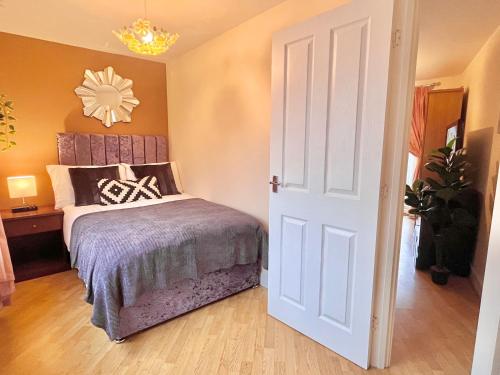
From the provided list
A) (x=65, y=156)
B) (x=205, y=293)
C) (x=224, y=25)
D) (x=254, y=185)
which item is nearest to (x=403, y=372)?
(x=205, y=293)

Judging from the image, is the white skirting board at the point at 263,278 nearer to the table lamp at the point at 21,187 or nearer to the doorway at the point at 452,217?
the doorway at the point at 452,217

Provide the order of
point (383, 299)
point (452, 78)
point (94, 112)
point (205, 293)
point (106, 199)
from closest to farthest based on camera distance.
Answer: point (383, 299) < point (205, 293) < point (106, 199) < point (94, 112) < point (452, 78)

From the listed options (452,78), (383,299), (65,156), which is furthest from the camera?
(452,78)

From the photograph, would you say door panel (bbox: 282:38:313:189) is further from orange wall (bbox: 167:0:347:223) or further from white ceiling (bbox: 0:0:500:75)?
white ceiling (bbox: 0:0:500:75)

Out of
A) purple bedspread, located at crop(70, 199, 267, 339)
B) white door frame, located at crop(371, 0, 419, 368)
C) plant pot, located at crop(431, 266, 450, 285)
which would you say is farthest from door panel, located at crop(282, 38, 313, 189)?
plant pot, located at crop(431, 266, 450, 285)

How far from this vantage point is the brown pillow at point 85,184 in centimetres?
302

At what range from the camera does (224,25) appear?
2760 millimetres

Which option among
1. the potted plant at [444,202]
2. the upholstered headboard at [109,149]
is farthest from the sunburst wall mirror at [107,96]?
the potted plant at [444,202]

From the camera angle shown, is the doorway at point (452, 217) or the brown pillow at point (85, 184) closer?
the doorway at point (452, 217)

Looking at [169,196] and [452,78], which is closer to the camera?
[169,196]

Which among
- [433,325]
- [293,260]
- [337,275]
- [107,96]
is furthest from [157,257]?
[107,96]

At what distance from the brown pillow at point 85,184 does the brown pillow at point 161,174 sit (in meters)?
0.41

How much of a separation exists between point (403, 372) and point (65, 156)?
143 inches

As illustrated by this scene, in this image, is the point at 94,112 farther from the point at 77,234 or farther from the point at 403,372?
the point at 403,372
